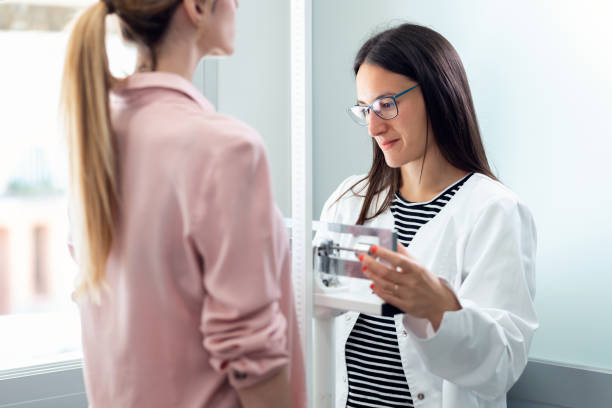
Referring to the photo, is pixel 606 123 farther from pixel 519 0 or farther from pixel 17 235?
pixel 17 235

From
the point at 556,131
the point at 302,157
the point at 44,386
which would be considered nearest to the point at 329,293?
the point at 302,157

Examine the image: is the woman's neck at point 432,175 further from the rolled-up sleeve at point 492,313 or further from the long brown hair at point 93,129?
the long brown hair at point 93,129

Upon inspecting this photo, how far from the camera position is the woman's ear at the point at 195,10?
65cm

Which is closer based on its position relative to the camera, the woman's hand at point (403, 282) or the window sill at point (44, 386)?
the woman's hand at point (403, 282)

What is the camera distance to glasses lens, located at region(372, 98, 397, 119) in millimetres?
1147

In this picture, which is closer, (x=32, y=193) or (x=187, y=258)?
(x=187, y=258)

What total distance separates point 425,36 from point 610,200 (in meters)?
0.51

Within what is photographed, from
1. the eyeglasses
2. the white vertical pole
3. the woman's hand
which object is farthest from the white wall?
the white vertical pole

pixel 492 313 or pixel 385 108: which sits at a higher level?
pixel 385 108

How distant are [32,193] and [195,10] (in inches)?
38.9

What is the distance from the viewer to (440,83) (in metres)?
1.15

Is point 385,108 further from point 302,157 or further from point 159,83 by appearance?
point 159,83

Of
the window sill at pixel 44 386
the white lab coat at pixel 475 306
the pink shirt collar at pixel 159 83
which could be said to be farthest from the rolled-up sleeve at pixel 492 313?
the window sill at pixel 44 386

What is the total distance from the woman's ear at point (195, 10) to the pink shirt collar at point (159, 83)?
0.07 m
